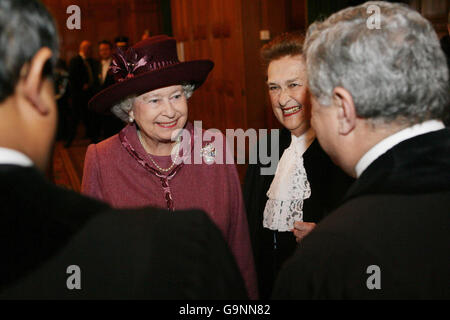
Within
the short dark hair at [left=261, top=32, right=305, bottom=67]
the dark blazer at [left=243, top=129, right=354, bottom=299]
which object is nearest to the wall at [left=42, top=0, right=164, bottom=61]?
the short dark hair at [left=261, top=32, right=305, bottom=67]

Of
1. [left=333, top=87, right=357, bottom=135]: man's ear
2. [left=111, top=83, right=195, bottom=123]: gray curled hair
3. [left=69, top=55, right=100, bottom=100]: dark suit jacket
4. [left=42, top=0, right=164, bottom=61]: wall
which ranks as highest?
[left=42, top=0, right=164, bottom=61]: wall

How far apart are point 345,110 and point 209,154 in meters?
1.11

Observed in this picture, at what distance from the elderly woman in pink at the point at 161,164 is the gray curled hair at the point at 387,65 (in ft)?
3.51

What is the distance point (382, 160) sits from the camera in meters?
1.22

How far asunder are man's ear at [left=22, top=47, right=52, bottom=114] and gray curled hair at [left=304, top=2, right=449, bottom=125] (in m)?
0.72

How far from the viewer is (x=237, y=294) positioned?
3.54 ft

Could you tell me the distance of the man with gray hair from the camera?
110 cm

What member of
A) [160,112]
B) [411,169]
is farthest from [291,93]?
[411,169]

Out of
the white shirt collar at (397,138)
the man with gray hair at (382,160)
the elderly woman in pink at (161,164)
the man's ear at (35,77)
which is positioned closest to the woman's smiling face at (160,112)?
the elderly woman in pink at (161,164)

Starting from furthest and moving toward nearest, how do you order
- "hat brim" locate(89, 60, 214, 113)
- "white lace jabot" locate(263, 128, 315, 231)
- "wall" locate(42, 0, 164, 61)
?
"wall" locate(42, 0, 164, 61), "white lace jabot" locate(263, 128, 315, 231), "hat brim" locate(89, 60, 214, 113)

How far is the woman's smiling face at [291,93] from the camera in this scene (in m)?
2.30

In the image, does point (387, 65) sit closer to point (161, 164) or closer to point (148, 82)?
point (148, 82)

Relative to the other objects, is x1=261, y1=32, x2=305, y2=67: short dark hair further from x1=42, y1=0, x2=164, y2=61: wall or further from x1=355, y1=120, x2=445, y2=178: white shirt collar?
x1=42, y1=0, x2=164, y2=61: wall

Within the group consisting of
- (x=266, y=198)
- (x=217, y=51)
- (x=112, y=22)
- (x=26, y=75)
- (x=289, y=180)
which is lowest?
(x=266, y=198)
